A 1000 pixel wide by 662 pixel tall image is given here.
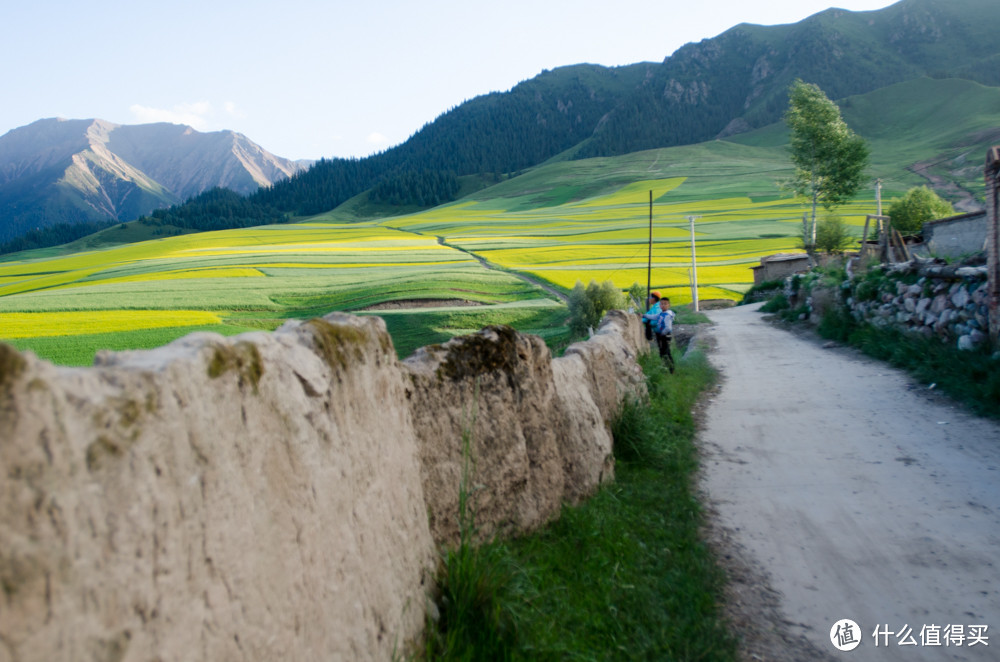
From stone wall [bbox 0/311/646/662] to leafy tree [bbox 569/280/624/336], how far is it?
28.1m

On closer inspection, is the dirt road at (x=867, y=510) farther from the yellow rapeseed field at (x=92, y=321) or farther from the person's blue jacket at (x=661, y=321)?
the yellow rapeseed field at (x=92, y=321)

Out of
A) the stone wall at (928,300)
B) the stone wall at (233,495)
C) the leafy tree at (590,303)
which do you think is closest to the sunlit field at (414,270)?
the leafy tree at (590,303)

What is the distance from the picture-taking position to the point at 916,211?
49531 millimetres

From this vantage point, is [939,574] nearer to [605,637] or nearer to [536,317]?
[605,637]

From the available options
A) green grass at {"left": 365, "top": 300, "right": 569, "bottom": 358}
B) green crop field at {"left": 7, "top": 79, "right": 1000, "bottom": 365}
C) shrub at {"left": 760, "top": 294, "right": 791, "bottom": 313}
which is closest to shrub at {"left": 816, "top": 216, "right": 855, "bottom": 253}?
green crop field at {"left": 7, "top": 79, "right": 1000, "bottom": 365}

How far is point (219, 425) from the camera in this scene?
237 centimetres

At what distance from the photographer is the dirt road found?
442 cm

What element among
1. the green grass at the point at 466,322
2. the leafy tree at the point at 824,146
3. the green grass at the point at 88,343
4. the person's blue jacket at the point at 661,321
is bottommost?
the green grass at the point at 466,322

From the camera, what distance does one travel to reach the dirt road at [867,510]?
442 cm

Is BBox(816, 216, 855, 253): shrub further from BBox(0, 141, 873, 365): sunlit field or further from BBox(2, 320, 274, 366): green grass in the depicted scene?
BBox(2, 320, 274, 366): green grass

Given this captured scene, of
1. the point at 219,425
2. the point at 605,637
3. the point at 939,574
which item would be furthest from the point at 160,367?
the point at 939,574

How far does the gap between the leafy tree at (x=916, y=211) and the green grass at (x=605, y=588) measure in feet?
170

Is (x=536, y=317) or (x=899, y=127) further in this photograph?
(x=899, y=127)

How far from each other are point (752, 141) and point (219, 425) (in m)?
184
